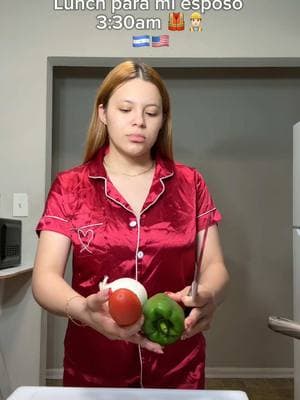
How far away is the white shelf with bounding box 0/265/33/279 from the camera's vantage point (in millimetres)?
2299

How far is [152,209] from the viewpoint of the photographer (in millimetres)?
1179

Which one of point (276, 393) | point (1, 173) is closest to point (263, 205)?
point (276, 393)

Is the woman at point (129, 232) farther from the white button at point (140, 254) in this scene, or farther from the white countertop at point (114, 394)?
the white countertop at point (114, 394)

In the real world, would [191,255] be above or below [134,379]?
above

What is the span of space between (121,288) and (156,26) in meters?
2.36

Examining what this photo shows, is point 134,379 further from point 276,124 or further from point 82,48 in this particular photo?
point 276,124

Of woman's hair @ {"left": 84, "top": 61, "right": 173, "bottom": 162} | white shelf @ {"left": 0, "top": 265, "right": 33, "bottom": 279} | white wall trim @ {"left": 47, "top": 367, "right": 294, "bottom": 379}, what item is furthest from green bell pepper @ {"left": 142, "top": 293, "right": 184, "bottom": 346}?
white wall trim @ {"left": 47, "top": 367, "right": 294, "bottom": 379}

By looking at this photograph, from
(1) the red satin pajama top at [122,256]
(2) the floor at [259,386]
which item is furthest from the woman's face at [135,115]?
(2) the floor at [259,386]

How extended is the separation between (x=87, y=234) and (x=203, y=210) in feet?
0.94

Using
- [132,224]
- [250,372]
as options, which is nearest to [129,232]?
[132,224]

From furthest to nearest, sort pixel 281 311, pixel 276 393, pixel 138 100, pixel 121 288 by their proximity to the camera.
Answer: pixel 281 311, pixel 276 393, pixel 138 100, pixel 121 288

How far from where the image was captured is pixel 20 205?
9.32 feet

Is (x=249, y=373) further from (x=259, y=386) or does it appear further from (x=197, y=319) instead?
(x=197, y=319)

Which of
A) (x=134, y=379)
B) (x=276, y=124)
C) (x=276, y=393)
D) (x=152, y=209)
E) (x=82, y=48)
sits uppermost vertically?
(x=82, y=48)
